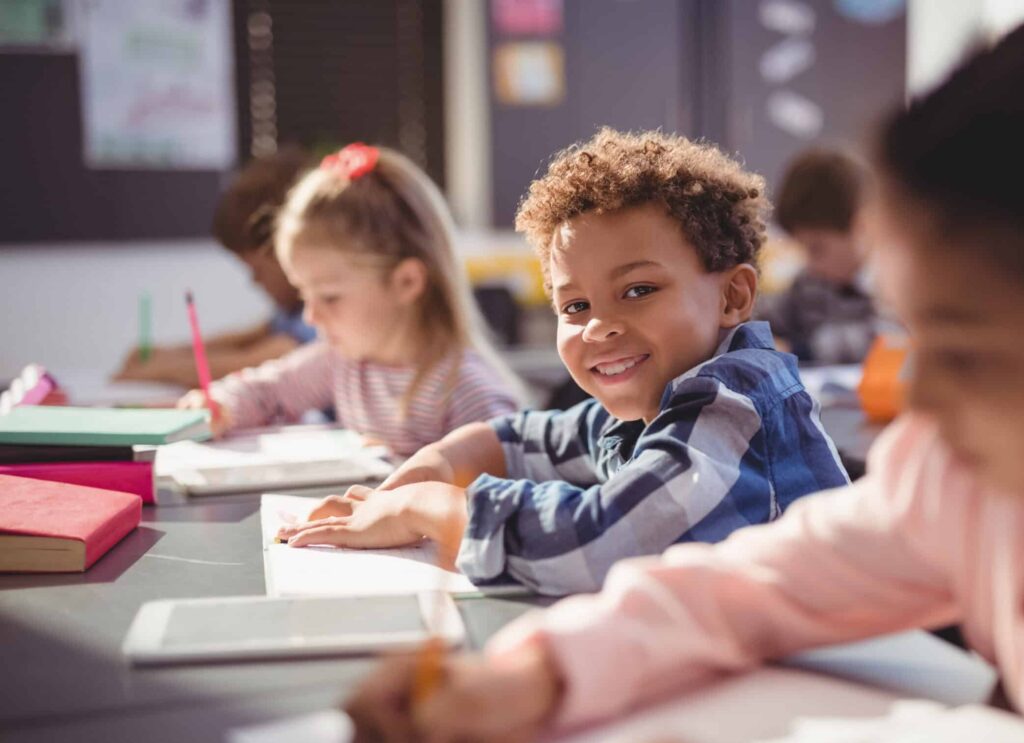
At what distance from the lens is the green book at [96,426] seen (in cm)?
123

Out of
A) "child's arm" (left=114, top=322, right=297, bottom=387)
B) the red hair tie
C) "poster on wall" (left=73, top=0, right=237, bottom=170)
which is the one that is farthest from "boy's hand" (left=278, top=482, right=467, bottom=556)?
"poster on wall" (left=73, top=0, right=237, bottom=170)

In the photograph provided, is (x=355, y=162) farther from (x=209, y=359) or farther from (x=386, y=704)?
(x=386, y=704)

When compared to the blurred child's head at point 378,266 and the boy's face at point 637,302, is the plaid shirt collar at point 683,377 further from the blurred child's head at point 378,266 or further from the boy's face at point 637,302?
the blurred child's head at point 378,266

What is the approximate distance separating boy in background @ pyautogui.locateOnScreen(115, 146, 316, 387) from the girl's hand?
0.62 m

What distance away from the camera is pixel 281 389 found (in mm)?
2041

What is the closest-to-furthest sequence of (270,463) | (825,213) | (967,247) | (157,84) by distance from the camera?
(967,247) → (270,463) → (825,213) → (157,84)

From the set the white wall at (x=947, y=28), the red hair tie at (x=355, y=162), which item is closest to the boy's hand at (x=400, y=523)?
the white wall at (x=947, y=28)

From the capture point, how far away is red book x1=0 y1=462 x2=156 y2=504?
1191mm

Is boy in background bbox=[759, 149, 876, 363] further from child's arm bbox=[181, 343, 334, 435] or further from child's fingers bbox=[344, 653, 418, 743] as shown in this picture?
child's fingers bbox=[344, 653, 418, 743]

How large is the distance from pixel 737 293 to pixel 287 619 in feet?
1.86

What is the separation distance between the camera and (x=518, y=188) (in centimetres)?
454

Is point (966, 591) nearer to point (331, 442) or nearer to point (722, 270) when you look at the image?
point (722, 270)

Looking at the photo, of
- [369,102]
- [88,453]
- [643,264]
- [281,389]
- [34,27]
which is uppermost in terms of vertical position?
[34,27]

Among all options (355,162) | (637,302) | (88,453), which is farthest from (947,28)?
(88,453)
